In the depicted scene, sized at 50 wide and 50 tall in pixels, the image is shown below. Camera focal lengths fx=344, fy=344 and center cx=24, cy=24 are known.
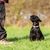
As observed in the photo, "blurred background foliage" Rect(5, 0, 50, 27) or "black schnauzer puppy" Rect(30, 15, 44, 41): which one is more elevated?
"black schnauzer puppy" Rect(30, 15, 44, 41)

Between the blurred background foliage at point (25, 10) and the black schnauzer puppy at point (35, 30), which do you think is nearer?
the black schnauzer puppy at point (35, 30)

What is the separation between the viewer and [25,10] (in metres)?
19.5

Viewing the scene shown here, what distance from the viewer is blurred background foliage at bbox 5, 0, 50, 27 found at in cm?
1888

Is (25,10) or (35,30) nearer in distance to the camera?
(35,30)

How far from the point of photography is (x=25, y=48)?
32.7 ft

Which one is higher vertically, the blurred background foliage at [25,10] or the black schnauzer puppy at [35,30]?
the black schnauzer puppy at [35,30]

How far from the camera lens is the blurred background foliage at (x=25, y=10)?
61.9ft

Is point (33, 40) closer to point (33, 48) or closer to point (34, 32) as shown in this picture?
point (34, 32)

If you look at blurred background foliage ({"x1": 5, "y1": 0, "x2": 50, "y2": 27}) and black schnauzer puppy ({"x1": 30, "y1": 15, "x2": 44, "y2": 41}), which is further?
blurred background foliage ({"x1": 5, "y1": 0, "x2": 50, "y2": 27})

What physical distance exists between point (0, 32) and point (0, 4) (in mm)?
916

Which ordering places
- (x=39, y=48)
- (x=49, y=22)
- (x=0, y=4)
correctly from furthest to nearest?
(x=49, y=22) → (x=0, y=4) → (x=39, y=48)

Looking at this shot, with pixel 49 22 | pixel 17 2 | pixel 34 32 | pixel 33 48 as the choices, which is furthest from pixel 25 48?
pixel 17 2

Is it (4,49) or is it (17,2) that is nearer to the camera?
(4,49)

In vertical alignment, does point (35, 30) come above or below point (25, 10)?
above
